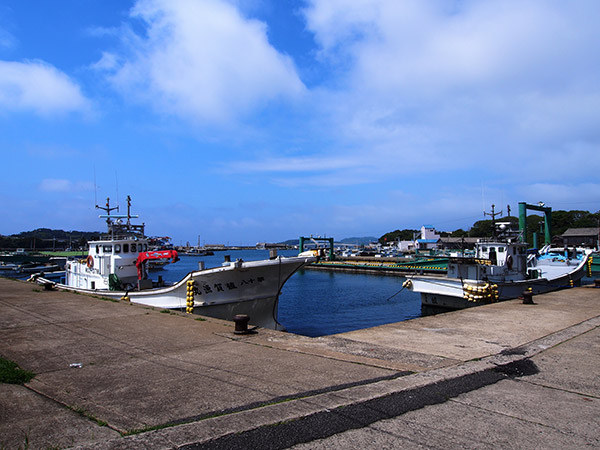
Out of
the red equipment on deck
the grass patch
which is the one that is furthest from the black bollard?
the grass patch

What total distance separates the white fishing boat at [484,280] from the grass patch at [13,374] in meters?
17.6

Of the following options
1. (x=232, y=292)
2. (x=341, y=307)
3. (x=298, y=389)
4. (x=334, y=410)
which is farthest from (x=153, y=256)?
(x=341, y=307)

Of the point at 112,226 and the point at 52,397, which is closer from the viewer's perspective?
the point at 52,397

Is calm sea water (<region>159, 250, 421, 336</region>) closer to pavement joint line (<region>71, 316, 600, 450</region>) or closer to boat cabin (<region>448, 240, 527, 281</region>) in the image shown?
boat cabin (<region>448, 240, 527, 281</region>)

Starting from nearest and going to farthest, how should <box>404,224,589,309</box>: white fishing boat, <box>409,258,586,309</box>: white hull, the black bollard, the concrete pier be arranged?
the concrete pier, the black bollard, <box>409,258,586,309</box>: white hull, <box>404,224,589,309</box>: white fishing boat

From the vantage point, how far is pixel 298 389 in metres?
5.27

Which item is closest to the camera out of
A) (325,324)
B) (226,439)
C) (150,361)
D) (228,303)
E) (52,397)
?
(226,439)

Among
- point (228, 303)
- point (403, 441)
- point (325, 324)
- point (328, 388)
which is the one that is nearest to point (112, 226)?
point (228, 303)

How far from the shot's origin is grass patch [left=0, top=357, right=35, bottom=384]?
224 inches

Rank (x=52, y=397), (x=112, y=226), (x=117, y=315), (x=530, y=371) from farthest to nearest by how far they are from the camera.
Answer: (x=112, y=226) → (x=117, y=315) → (x=530, y=371) → (x=52, y=397)

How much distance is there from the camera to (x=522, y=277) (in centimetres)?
2277

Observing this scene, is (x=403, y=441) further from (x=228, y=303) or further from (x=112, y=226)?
(x=112, y=226)

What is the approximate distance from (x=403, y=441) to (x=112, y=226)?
767 inches

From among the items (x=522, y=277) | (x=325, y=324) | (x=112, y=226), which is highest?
(x=112, y=226)
